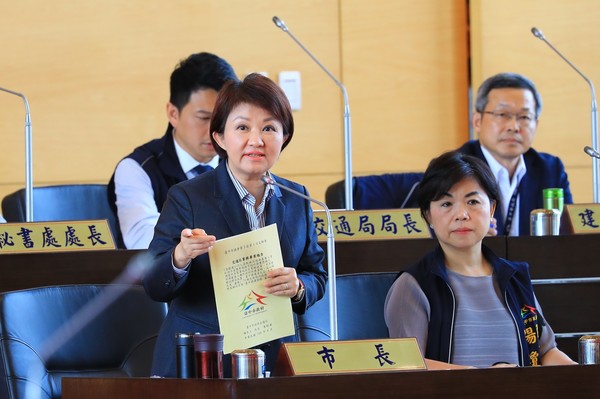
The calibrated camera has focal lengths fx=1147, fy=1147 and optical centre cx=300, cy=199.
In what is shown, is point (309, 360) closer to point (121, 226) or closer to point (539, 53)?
point (121, 226)

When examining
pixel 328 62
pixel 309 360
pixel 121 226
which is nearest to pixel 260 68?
pixel 328 62

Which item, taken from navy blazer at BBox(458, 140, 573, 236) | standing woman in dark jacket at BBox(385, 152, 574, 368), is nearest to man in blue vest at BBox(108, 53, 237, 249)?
navy blazer at BBox(458, 140, 573, 236)

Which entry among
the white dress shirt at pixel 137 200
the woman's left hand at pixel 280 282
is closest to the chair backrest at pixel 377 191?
the white dress shirt at pixel 137 200

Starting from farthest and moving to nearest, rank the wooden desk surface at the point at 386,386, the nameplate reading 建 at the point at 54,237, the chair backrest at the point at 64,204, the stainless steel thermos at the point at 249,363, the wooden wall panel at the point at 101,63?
the wooden wall panel at the point at 101,63 → the chair backrest at the point at 64,204 → the nameplate reading 建 at the point at 54,237 → the stainless steel thermos at the point at 249,363 → the wooden desk surface at the point at 386,386

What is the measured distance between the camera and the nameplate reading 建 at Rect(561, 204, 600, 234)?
3016 millimetres

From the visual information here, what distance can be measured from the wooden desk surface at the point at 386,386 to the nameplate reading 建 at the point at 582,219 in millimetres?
1458

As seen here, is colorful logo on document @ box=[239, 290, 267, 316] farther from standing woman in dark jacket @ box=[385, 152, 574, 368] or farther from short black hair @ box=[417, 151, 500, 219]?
short black hair @ box=[417, 151, 500, 219]

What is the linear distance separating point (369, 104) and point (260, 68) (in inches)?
18.7

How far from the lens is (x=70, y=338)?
2195 mm

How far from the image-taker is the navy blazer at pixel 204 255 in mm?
2047

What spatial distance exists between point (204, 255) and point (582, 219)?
1332 mm

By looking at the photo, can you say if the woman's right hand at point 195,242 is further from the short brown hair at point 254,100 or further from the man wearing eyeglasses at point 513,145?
the man wearing eyeglasses at point 513,145

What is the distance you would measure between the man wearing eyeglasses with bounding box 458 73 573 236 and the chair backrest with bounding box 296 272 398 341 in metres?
1.24

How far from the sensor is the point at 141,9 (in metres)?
4.68
